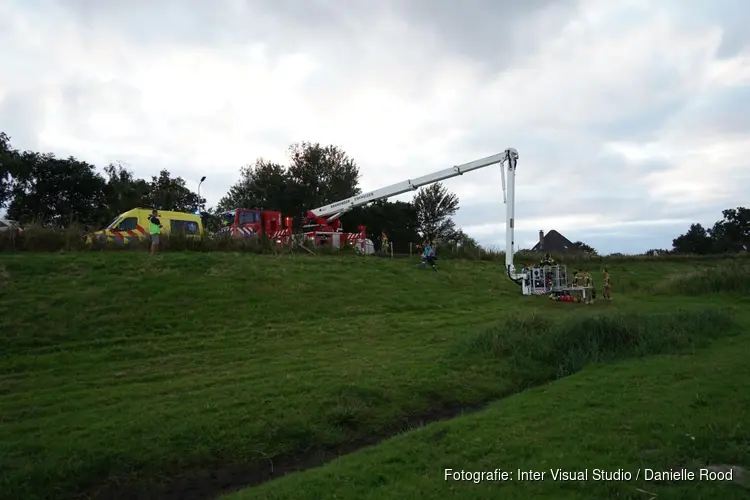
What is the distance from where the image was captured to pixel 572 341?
12828 mm

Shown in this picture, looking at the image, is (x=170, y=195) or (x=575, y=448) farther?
(x=170, y=195)

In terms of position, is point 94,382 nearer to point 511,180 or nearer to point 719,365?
point 719,365

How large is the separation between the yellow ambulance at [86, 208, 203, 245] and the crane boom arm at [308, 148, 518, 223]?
25.3 feet

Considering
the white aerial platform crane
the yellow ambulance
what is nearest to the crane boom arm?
the white aerial platform crane

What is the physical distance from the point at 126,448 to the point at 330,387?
138 inches

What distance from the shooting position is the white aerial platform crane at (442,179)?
24.8m

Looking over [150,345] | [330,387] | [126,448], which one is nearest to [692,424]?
[330,387]

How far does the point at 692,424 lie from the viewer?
22.0 ft

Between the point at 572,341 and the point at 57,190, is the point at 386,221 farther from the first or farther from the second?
the point at 572,341

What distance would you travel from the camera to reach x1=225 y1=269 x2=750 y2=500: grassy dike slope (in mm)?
5207

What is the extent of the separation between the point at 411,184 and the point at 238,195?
37.8 metres

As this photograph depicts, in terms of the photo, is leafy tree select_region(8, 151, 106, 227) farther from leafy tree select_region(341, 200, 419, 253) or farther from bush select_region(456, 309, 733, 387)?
bush select_region(456, 309, 733, 387)

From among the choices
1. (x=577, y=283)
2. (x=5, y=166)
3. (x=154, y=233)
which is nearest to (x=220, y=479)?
(x=154, y=233)

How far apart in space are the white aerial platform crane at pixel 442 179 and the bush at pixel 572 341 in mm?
10948
